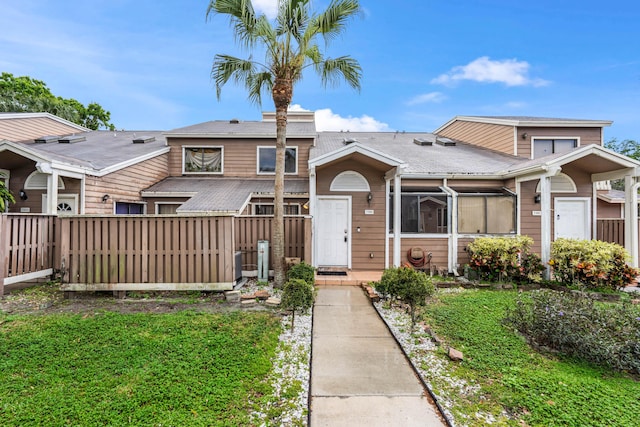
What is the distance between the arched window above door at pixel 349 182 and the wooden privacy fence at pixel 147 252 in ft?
12.3

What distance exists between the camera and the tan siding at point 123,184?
28.9ft

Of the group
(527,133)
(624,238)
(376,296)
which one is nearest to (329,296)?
(376,296)

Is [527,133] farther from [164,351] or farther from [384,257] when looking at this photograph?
[164,351]

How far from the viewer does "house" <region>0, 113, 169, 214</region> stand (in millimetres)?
7750

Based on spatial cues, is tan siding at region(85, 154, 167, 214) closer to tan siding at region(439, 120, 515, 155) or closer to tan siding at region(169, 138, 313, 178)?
tan siding at region(169, 138, 313, 178)

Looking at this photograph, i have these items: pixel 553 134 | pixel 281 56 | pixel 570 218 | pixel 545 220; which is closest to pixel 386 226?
pixel 545 220

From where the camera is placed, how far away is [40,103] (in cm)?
2122

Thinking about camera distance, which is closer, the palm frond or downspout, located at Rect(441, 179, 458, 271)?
the palm frond

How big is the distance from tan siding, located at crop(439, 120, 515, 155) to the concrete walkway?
1025 centimetres

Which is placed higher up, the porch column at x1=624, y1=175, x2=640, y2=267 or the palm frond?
the palm frond

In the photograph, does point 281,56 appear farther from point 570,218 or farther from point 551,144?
point 551,144

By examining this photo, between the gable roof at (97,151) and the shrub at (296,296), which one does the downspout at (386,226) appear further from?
the gable roof at (97,151)

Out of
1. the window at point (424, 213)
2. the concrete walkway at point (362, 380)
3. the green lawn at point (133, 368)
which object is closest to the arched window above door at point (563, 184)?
the window at point (424, 213)

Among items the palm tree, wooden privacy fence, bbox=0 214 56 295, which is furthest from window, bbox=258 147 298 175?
wooden privacy fence, bbox=0 214 56 295
